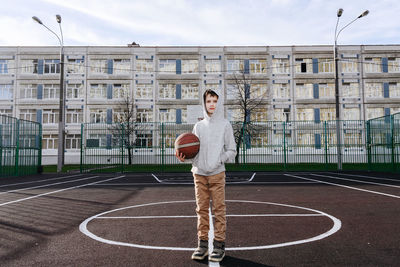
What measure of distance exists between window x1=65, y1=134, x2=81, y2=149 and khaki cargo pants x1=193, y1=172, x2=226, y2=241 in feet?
108

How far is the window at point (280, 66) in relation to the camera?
3512cm

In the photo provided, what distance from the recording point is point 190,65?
3553 centimetres

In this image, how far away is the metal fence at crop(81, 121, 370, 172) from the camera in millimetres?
22094

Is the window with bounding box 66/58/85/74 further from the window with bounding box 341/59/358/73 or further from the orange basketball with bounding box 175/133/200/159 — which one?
the orange basketball with bounding box 175/133/200/159

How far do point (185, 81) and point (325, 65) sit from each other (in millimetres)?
16154

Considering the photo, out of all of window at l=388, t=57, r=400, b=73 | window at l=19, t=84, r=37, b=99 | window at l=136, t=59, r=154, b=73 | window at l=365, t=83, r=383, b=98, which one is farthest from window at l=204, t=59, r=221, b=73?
window at l=388, t=57, r=400, b=73

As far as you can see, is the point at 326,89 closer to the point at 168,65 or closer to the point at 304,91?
the point at 304,91

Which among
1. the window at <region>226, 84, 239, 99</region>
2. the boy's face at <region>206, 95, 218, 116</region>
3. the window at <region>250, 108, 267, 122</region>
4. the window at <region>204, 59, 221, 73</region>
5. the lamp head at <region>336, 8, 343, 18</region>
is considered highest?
the window at <region>204, 59, 221, 73</region>

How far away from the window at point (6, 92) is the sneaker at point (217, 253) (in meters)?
38.3

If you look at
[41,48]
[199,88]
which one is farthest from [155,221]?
[41,48]

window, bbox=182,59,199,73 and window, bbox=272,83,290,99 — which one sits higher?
window, bbox=182,59,199,73

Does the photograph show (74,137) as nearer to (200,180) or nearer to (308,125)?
(308,125)

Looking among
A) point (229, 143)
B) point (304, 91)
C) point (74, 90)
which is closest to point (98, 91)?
point (74, 90)

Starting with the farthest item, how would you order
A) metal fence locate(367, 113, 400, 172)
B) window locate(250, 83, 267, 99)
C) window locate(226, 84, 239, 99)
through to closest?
window locate(250, 83, 267, 99) → window locate(226, 84, 239, 99) → metal fence locate(367, 113, 400, 172)
